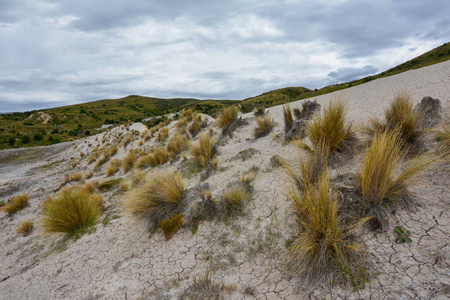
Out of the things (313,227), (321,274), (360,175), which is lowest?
(321,274)

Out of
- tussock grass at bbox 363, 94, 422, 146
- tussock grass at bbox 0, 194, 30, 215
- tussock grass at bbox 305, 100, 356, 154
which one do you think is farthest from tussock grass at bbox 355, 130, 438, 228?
tussock grass at bbox 0, 194, 30, 215

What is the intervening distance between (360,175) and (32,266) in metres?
5.49

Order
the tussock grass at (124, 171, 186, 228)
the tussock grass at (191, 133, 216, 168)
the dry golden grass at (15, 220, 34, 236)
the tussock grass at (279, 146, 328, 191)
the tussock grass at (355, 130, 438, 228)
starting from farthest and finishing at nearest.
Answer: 1. the tussock grass at (191, 133, 216, 168)
2. the dry golden grass at (15, 220, 34, 236)
3. the tussock grass at (124, 171, 186, 228)
4. the tussock grass at (279, 146, 328, 191)
5. the tussock grass at (355, 130, 438, 228)

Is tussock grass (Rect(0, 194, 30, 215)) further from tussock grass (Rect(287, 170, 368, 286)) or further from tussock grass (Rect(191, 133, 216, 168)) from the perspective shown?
tussock grass (Rect(287, 170, 368, 286))

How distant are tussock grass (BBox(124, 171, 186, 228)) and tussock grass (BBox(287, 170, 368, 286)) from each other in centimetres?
210

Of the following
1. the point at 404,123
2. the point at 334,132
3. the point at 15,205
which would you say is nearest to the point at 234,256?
the point at 334,132

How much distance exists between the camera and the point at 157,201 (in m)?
3.49

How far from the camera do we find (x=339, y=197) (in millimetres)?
2193

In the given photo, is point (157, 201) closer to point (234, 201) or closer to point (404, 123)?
point (234, 201)

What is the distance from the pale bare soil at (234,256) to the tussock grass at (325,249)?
0.09 metres

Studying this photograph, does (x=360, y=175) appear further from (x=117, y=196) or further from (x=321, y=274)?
(x=117, y=196)

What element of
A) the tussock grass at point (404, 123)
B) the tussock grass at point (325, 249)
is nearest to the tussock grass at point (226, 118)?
the tussock grass at point (404, 123)

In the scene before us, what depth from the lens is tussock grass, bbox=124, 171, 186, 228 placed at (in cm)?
333

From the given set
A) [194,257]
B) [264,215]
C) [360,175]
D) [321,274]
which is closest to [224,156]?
[264,215]
